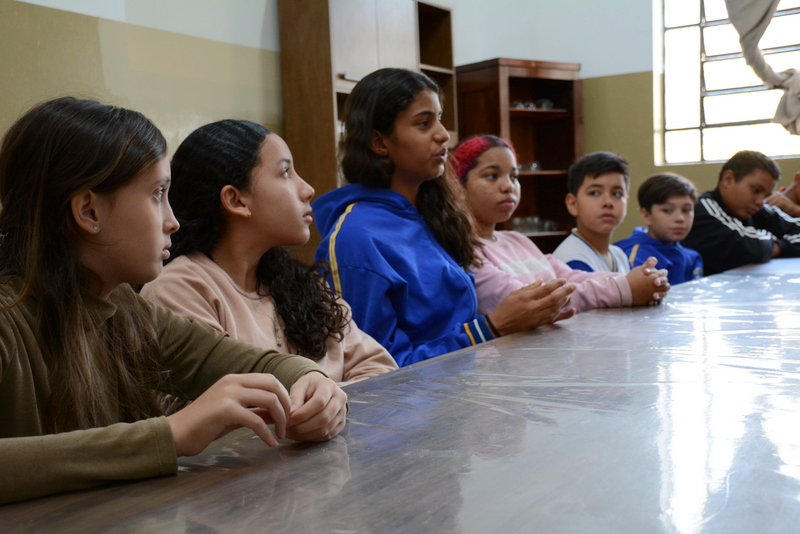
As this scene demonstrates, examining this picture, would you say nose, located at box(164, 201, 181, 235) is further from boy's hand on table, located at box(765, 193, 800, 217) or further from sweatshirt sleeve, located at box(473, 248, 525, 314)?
boy's hand on table, located at box(765, 193, 800, 217)

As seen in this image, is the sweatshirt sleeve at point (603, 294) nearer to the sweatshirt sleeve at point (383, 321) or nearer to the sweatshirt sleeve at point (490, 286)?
the sweatshirt sleeve at point (490, 286)


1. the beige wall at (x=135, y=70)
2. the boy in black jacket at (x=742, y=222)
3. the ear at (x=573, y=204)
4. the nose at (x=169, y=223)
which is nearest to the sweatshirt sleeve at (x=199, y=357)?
the nose at (x=169, y=223)

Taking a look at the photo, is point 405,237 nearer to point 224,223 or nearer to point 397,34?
point 224,223

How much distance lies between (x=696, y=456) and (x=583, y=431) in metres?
0.13

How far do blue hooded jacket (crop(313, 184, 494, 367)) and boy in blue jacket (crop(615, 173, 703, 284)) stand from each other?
1563 millimetres

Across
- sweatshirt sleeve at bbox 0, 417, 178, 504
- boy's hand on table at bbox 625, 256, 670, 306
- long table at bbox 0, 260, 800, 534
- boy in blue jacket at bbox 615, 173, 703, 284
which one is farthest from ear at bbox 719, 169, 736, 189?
sweatshirt sleeve at bbox 0, 417, 178, 504

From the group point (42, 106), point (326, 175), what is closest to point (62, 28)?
point (326, 175)

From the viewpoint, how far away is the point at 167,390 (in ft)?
3.26

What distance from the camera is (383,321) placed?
164 centimetres

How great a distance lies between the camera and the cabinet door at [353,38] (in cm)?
360

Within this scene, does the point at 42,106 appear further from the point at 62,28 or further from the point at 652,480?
the point at 62,28

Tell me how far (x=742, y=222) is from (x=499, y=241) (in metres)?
2.09

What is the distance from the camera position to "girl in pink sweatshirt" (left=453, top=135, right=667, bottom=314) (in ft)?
6.65

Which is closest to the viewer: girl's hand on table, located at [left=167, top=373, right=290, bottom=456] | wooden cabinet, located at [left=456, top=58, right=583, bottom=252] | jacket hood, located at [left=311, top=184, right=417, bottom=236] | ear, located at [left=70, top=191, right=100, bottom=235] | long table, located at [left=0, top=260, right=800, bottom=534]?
long table, located at [left=0, top=260, right=800, bottom=534]
